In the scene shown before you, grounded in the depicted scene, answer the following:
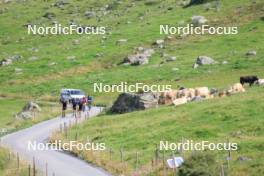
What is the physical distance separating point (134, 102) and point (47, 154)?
22.0 meters

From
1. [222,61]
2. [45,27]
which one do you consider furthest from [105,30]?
[222,61]

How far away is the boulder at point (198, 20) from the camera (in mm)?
129375

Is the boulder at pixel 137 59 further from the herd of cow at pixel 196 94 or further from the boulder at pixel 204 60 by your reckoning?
the herd of cow at pixel 196 94

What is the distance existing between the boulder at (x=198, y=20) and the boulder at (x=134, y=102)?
5923 cm

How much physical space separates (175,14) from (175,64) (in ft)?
135

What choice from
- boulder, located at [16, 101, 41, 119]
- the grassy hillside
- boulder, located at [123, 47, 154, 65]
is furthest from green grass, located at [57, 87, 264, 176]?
boulder, located at [123, 47, 154, 65]

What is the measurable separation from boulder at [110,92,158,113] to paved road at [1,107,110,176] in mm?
5308

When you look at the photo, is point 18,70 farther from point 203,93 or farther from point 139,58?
point 203,93

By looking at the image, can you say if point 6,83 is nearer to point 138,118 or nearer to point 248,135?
point 138,118

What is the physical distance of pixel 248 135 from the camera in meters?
46.8

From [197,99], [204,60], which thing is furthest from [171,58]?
[197,99]

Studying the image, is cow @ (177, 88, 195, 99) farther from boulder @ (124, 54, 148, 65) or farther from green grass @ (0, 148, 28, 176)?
boulder @ (124, 54, 148, 65)

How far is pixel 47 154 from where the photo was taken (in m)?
51.2

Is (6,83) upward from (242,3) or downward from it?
downward
